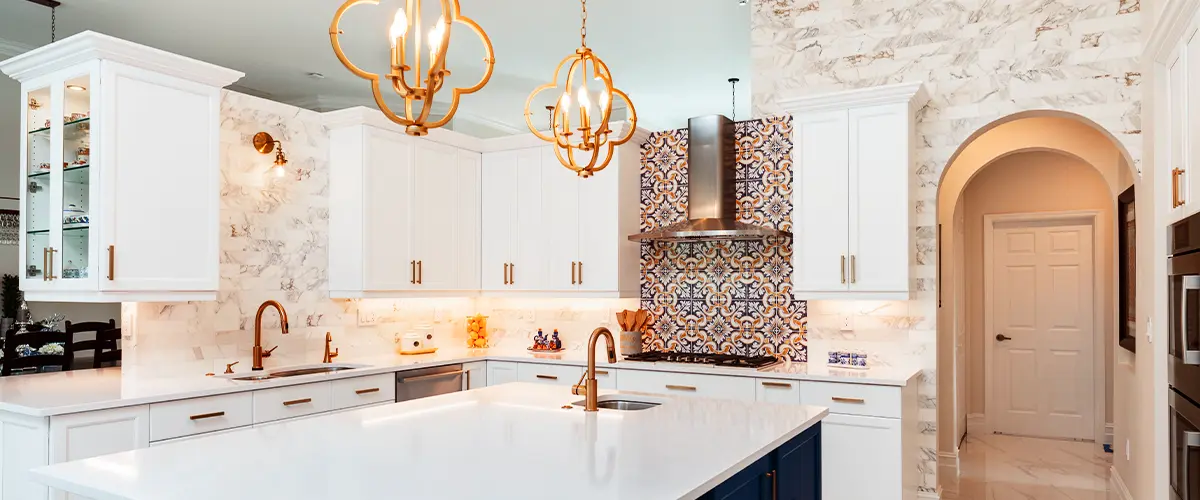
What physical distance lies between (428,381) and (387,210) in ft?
3.52

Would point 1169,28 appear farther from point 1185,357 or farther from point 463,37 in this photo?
point 463,37

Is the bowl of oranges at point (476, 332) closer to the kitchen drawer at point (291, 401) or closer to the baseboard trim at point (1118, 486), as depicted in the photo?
the kitchen drawer at point (291, 401)

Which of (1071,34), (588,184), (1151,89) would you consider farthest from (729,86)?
(1151,89)

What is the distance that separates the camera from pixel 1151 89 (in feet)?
12.2

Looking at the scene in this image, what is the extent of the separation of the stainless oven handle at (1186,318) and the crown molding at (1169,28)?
0.92 m

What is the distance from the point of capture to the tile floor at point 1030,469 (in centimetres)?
510

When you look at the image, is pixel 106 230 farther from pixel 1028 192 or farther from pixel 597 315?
pixel 1028 192

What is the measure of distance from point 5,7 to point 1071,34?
6197mm

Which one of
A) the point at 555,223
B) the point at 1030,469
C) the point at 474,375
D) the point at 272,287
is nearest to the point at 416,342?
the point at 474,375

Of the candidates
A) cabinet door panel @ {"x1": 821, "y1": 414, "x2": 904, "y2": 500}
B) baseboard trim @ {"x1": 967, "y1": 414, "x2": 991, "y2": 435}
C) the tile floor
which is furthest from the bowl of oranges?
baseboard trim @ {"x1": 967, "y1": 414, "x2": 991, "y2": 435}

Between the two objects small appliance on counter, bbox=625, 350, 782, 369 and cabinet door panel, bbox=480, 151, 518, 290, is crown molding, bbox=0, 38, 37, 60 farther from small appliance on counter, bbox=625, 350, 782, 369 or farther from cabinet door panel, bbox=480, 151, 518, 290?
small appliance on counter, bbox=625, 350, 782, 369

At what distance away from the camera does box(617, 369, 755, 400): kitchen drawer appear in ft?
14.2

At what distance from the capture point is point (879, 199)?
4.24 metres

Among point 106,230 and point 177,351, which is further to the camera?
point 177,351
